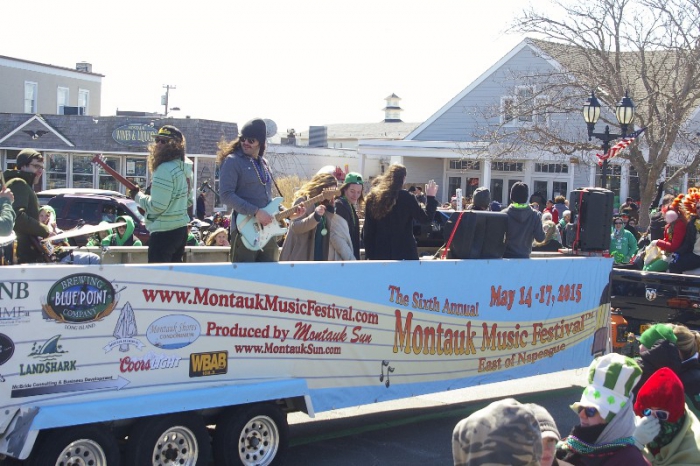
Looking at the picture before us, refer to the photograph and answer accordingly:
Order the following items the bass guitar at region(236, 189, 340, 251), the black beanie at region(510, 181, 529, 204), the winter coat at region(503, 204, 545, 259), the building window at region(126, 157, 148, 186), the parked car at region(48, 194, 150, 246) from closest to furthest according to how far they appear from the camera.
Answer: the bass guitar at region(236, 189, 340, 251)
the winter coat at region(503, 204, 545, 259)
the black beanie at region(510, 181, 529, 204)
the parked car at region(48, 194, 150, 246)
the building window at region(126, 157, 148, 186)

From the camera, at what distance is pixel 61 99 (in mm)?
46000

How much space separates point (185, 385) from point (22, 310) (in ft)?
4.09

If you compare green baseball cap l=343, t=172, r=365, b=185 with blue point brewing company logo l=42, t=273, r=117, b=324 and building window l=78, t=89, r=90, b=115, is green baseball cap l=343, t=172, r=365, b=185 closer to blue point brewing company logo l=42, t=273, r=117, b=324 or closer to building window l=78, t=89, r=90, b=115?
blue point brewing company logo l=42, t=273, r=117, b=324

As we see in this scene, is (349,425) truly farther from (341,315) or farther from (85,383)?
(85,383)

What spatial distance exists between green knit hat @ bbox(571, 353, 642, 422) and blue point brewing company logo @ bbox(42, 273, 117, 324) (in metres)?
2.97

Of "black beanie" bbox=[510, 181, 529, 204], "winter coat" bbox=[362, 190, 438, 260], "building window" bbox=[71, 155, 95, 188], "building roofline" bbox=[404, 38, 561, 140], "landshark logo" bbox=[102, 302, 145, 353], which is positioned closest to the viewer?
"landshark logo" bbox=[102, 302, 145, 353]

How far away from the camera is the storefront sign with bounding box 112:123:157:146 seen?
3344 centimetres

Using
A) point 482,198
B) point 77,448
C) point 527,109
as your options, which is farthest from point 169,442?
point 527,109

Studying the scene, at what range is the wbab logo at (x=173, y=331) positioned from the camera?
18.4ft

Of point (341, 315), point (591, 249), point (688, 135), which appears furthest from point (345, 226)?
point (688, 135)

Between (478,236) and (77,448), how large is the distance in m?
4.17

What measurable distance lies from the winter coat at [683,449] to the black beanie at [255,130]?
13.0 feet

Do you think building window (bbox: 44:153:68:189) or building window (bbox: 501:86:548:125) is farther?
building window (bbox: 44:153:68:189)

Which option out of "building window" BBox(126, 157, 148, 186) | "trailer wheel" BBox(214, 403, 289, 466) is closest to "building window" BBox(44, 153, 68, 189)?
"building window" BBox(126, 157, 148, 186)
